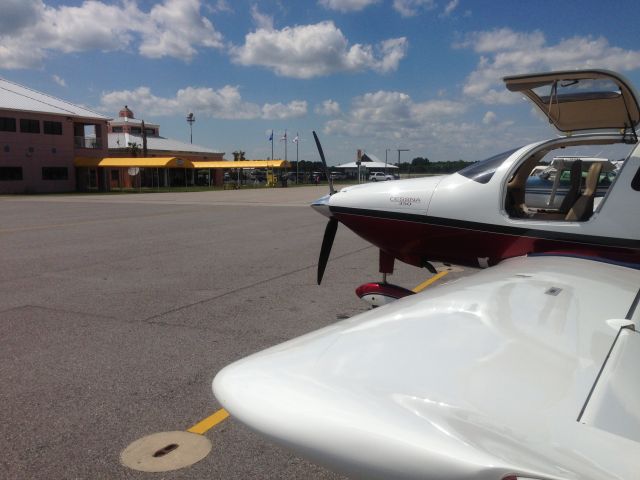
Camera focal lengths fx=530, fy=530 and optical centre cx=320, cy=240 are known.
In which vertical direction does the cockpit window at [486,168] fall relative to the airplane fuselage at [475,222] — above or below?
above

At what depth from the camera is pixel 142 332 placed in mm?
5520

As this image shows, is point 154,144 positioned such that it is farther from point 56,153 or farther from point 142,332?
point 142,332

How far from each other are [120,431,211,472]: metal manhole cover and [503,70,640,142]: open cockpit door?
349 cm

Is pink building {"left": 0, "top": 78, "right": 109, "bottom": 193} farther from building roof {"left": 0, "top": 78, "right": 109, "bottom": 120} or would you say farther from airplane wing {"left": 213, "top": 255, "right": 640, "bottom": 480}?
airplane wing {"left": 213, "top": 255, "right": 640, "bottom": 480}

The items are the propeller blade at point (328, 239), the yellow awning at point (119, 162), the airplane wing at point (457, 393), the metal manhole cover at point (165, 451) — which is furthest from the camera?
the yellow awning at point (119, 162)

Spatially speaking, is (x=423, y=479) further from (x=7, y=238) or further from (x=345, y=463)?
(x=7, y=238)

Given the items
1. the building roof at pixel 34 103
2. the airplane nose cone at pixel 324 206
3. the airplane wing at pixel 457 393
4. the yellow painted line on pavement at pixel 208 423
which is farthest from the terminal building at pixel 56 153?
the airplane wing at pixel 457 393

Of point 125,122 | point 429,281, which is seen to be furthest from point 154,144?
point 429,281

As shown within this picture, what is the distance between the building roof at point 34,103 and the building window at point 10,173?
4808mm

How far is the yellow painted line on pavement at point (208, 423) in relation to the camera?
3.46 metres

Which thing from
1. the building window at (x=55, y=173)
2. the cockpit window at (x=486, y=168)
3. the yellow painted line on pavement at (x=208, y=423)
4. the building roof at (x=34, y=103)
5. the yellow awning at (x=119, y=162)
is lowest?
the yellow painted line on pavement at (x=208, y=423)

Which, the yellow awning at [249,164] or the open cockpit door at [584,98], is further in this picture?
the yellow awning at [249,164]

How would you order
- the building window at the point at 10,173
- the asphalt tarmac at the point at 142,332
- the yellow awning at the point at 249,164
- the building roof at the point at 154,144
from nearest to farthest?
the asphalt tarmac at the point at 142,332 → the building window at the point at 10,173 → the yellow awning at the point at 249,164 → the building roof at the point at 154,144

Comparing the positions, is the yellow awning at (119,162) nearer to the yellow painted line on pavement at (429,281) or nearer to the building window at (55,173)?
the building window at (55,173)
